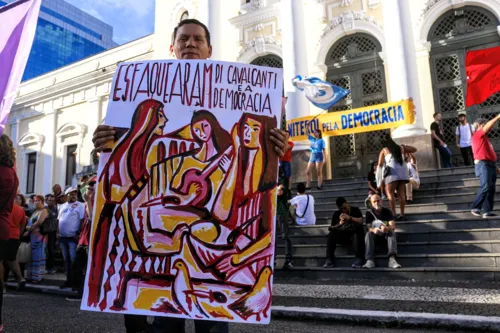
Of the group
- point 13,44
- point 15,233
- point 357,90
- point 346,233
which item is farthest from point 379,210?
point 357,90

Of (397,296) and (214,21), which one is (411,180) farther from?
(214,21)

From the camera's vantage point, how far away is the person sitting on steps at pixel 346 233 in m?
7.10

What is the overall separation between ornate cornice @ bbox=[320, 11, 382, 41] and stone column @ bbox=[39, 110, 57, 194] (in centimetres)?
1675

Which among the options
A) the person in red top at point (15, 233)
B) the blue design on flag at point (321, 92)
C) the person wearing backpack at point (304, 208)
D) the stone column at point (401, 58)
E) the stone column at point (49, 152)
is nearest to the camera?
the person in red top at point (15, 233)

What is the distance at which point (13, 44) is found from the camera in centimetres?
282

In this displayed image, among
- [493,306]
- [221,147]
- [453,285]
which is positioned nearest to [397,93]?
[453,285]

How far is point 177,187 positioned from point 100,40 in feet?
223

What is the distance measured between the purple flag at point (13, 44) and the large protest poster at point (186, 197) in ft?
3.54

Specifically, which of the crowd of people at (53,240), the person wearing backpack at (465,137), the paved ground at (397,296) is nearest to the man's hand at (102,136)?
the paved ground at (397,296)

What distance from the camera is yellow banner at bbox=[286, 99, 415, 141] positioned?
11648 millimetres

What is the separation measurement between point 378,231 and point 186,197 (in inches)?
219

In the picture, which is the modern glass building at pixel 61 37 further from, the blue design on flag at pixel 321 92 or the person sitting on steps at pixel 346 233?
the person sitting on steps at pixel 346 233

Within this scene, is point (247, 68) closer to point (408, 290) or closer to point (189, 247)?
point (189, 247)

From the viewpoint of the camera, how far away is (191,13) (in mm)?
18281
